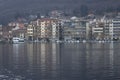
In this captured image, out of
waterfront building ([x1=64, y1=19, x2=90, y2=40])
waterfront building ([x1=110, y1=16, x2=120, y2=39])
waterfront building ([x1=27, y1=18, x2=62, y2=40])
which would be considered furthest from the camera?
waterfront building ([x1=27, y1=18, x2=62, y2=40])

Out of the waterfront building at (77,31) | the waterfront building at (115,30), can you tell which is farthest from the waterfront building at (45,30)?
the waterfront building at (115,30)

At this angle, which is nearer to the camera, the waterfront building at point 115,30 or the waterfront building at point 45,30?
the waterfront building at point 115,30

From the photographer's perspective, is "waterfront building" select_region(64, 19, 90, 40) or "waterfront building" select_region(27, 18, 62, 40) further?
"waterfront building" select_region(27, 18, 62, 40)

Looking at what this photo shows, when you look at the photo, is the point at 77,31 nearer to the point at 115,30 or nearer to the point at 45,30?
the point at 115,30

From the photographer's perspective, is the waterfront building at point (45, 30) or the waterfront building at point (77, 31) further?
the waterfront building at point (45, 30)

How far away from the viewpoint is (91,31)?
119 m

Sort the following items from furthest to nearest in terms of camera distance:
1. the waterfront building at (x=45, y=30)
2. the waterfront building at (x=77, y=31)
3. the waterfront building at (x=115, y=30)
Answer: the waterfront building at (x=45, y=30) < the waterfront building at (x=77, y=31) < the waterfront building at (x=115, y=30)

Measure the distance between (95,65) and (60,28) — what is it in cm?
8564

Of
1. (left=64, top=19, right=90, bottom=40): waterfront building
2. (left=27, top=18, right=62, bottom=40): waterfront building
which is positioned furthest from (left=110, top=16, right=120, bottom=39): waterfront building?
(left=27, top=18, right=62, bottom=40): waterfront building

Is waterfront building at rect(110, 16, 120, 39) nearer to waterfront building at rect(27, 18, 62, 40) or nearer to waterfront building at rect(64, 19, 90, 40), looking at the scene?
waterfront building at rect(64, 19, 90, 40)

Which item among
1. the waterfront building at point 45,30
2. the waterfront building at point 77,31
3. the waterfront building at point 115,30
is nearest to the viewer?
the waterfront building at point 115,30

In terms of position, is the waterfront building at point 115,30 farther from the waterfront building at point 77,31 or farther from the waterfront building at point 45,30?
the waterfront building at point 45,30

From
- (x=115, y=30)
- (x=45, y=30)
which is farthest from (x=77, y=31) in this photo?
(x=45, y=30)

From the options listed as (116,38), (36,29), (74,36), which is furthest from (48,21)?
(116,38)
